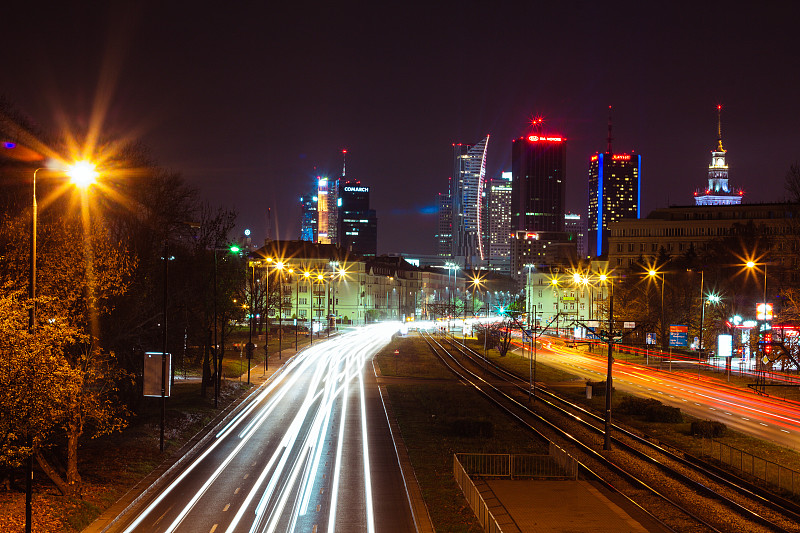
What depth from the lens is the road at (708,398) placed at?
120 ft

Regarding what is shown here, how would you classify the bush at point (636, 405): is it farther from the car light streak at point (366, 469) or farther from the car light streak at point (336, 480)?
the car light streak at point (336, 480)

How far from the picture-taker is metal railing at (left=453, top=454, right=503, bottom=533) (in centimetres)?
1768

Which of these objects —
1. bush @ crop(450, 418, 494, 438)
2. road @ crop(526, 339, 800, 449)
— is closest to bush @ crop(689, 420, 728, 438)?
road @ crop(526, 339, 800, 449)

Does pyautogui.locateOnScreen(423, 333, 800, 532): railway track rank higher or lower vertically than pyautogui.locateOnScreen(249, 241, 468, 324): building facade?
lower

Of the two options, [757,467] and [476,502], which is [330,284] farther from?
[476,502]

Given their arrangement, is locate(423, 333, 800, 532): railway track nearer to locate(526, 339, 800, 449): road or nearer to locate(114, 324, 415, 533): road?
locate(526, 339, 800, 449): road

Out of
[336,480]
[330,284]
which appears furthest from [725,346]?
[330,284]

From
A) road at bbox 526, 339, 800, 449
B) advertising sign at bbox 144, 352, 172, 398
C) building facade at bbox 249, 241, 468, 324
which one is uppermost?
building facade at bbox 249, 241, 468, 324

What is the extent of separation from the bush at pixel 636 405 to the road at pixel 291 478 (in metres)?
14.8

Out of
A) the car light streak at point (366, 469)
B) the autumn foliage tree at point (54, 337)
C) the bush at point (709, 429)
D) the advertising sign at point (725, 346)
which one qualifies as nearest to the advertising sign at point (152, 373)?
the autumn foliage tree at point (54, 337)

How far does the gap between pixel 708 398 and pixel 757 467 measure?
22.1 metres

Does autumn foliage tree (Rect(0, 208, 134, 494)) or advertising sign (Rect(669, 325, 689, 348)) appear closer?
autumn foliage tree (Rect(0, 208, 134, 494))

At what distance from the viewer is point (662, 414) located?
128ft

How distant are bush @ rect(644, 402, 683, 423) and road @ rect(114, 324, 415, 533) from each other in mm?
15074
